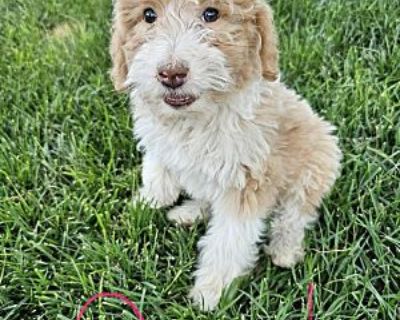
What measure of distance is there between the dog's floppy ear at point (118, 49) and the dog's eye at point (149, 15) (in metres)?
0.16

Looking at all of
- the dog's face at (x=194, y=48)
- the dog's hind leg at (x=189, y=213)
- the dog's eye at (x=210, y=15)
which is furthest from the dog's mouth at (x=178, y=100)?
the dog's hind leg at (x=189, y=213)

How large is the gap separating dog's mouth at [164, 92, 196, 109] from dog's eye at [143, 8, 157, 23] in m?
0.35

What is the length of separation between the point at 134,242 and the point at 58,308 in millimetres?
536

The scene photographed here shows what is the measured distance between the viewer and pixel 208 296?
11.6 feet

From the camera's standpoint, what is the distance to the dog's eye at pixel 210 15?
302 cm

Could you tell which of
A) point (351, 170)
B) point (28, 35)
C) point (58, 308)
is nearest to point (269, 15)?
point (351, 170)

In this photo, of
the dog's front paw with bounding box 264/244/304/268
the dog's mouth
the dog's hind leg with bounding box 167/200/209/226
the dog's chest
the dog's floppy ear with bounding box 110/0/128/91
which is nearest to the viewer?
the dog's mouth

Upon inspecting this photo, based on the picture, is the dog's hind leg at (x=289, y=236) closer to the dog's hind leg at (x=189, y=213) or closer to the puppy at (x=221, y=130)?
the puppy at (x=221, y=130)

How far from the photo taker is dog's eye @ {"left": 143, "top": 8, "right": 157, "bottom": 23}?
3.07m

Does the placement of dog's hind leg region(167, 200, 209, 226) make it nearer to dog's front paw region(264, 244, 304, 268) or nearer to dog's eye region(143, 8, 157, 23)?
dog's front paw region(264, 244, 304, 268)

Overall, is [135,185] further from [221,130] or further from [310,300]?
[310,300]

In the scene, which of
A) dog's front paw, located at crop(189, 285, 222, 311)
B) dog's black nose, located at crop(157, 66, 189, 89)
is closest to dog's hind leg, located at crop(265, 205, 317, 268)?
dog's front paw, located at crop(189, 285, 222, 311)

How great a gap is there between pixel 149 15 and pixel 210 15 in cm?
27

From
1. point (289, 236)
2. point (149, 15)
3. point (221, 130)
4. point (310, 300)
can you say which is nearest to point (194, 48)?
point (149, 15)
